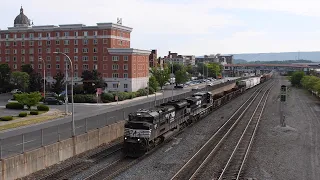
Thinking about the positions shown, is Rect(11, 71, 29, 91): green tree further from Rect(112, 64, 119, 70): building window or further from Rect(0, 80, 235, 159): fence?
Rect(0, 80, 235, 159): fence

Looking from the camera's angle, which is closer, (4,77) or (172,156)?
(172,156)

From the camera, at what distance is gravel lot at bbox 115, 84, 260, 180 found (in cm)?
2433

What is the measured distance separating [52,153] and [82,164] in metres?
2.33

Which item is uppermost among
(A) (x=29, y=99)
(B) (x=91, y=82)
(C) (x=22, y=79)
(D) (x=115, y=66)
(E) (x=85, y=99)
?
(D) (x=115, y=66)

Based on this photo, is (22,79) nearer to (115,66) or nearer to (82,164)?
(115,66)

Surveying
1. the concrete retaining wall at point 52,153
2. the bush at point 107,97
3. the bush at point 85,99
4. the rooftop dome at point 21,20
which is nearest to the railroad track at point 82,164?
the concrete retaining wall at point 52,153

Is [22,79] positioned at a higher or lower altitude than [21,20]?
lower

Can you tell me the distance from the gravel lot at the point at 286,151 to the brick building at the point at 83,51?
5088 cm

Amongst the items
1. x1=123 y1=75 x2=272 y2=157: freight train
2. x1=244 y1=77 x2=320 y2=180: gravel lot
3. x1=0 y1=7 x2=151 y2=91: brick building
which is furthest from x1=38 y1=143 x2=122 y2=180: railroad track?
x1=0 y1=7 x2=151 y2=91: brick building

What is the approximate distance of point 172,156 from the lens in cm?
2939

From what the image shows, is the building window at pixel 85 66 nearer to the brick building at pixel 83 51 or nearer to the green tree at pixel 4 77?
the brick building at pixel 83 51

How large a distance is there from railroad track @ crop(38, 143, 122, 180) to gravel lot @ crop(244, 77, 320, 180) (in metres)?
11.1

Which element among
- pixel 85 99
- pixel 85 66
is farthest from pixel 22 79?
pixel 85 99

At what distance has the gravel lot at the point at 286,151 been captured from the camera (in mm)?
25266
